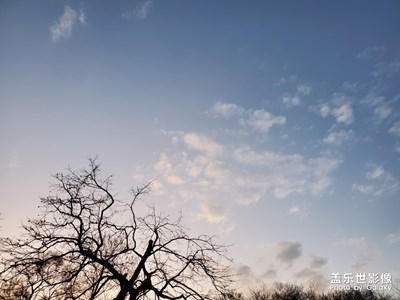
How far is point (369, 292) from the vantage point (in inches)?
2422

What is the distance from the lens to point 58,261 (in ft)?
32.3

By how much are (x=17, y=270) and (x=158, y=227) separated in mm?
4792

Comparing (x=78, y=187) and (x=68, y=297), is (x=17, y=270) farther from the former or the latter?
(x=78, y=187)

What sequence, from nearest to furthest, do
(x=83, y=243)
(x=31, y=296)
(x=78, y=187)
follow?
1. (x=31, y=296)
2. (x=83, y=243)
3. (x=78, y=187)

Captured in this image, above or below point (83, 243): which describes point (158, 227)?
above

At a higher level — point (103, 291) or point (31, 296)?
point (103, 291)

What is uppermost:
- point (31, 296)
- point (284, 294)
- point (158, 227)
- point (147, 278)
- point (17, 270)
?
point (284, 294)

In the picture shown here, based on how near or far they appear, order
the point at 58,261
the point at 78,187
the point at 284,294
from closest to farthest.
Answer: the point at 58,261 < the point at 78,187 < the point at 284,294

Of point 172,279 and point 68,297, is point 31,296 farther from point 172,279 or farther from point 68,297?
point 172,279

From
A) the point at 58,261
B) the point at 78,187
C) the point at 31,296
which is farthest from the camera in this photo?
the point at 78,187

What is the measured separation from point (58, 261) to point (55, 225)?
1.20m

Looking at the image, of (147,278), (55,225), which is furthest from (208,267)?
(55,225)

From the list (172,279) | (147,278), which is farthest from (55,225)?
(172,279)

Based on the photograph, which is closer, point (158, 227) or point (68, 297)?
point (68, 297)
